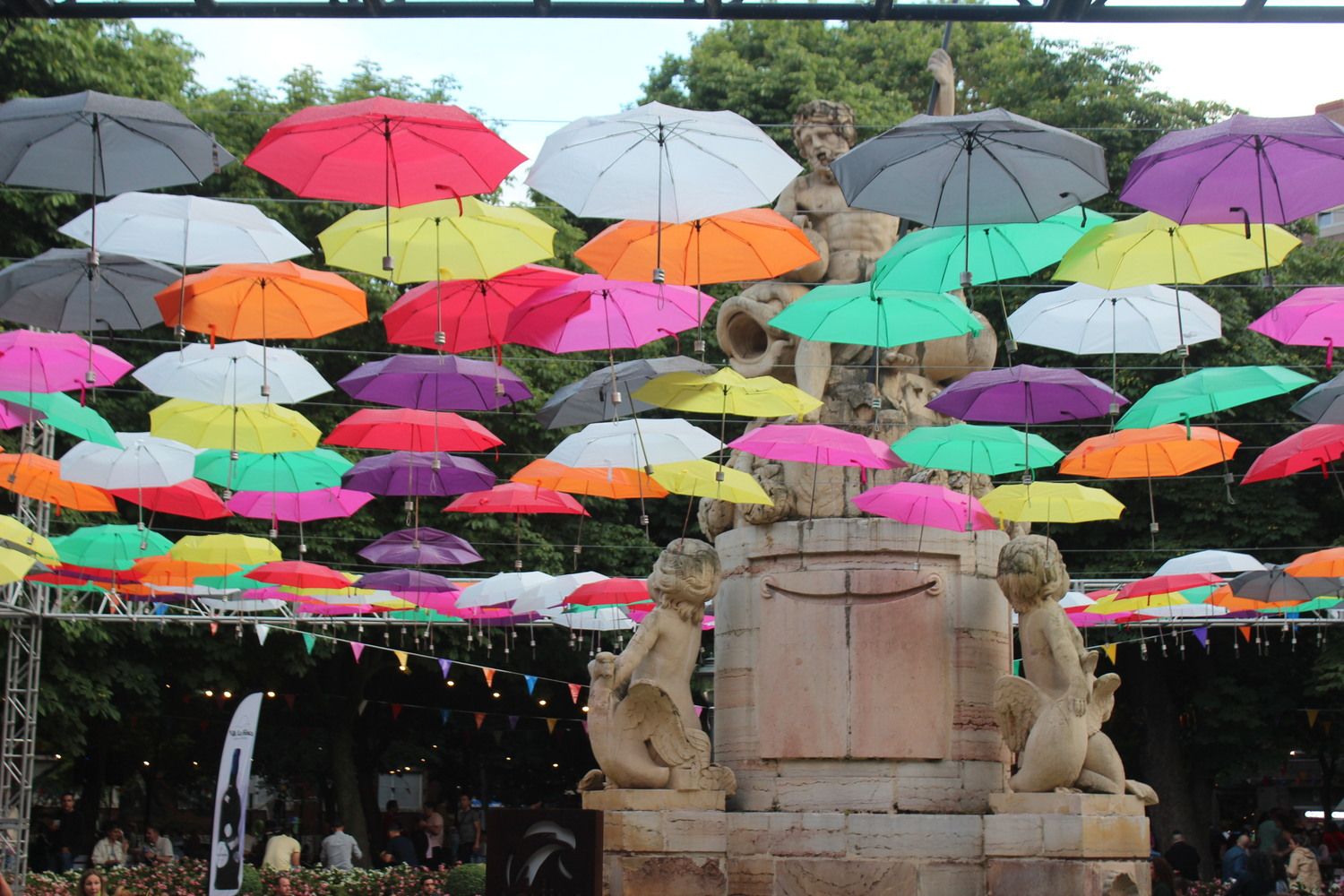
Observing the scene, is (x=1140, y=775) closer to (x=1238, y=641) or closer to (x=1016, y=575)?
(x=1238, y=641)

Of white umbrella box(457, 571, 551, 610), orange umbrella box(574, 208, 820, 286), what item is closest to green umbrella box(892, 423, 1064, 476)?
orange umbrella box(574, 208, 820, 286)

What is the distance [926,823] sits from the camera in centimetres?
1196

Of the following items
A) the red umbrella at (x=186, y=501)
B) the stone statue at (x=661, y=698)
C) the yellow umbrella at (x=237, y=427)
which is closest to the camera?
the stone statue at (x=661, y=698)

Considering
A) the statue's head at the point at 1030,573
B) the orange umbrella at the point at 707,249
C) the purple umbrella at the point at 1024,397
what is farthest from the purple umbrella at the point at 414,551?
the statue's head at the point at 1030,573

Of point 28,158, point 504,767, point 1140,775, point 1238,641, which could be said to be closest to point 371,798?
point 504,767

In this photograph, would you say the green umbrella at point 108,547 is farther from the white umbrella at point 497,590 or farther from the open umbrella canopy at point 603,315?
the open umbrella canopy at point 603,315

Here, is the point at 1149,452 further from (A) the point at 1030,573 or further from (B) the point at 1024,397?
(A) the point at 1030,573

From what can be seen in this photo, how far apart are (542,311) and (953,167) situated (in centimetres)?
369

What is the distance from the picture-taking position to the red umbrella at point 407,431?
15547mm

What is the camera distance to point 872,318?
39.4ft

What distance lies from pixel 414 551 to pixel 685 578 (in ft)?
22.5

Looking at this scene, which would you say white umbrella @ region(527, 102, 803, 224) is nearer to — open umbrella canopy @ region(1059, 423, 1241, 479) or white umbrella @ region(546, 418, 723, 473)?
white umbrella @ region(546, 418, 723, 473)

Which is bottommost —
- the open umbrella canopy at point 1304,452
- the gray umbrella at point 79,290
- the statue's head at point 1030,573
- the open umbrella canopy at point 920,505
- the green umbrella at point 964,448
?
the statue's head at point 1030,573

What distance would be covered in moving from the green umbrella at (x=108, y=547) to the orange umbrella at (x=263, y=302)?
19.4 ft
